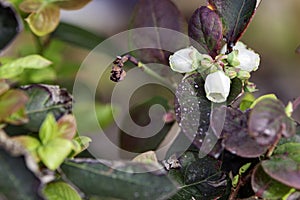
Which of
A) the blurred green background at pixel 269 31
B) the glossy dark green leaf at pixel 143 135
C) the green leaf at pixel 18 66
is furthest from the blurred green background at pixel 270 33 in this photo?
the green leaf at pixel 18 66

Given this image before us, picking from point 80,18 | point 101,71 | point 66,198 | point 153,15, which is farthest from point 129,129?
point 80,18

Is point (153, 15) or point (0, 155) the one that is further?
point (153, 15)

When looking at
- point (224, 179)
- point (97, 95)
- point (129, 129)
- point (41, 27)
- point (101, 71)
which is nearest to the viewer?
point (224, 179)

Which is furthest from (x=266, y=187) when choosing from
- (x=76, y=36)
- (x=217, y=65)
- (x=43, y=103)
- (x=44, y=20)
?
(x=76, y=36)

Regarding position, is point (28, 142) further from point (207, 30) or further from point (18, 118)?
point (207, 30)

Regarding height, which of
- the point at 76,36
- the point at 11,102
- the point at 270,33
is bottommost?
the point at 270,33

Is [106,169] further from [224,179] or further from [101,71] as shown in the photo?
[101,71]
